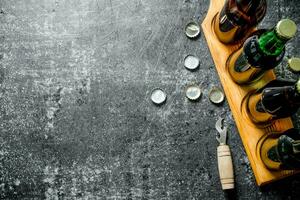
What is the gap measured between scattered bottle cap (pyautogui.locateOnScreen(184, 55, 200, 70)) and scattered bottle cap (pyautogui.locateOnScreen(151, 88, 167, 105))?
0.16 m

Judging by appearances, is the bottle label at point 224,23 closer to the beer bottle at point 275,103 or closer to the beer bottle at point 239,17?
the beer bottle at point 239,17

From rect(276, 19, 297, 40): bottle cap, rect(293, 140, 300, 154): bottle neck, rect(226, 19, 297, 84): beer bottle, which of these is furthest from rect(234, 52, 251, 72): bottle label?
rect(293, 140, 300, 154): bottle neck

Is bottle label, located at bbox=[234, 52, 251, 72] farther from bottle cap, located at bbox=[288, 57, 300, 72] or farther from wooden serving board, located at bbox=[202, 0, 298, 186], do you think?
bottle cap, located at bbox=[288, 57, 300, 72]

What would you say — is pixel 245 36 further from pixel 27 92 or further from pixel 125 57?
pixel 27 92

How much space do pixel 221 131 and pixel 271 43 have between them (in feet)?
1.40

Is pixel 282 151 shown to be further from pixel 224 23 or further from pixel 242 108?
pixel 224 23

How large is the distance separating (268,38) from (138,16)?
61 centimetres

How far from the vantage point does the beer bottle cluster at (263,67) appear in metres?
1.26

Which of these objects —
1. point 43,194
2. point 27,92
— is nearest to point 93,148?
point 43,194

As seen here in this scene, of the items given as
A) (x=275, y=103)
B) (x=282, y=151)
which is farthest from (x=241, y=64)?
(x=282, y=151)

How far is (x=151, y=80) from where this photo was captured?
157 centimetres

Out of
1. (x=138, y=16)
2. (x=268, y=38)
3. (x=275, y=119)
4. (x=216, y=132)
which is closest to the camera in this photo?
(x=268, y=38)

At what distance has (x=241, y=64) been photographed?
1.42 m

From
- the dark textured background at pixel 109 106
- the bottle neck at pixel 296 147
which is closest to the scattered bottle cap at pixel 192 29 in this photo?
the dark textured background at pixel 109 106
